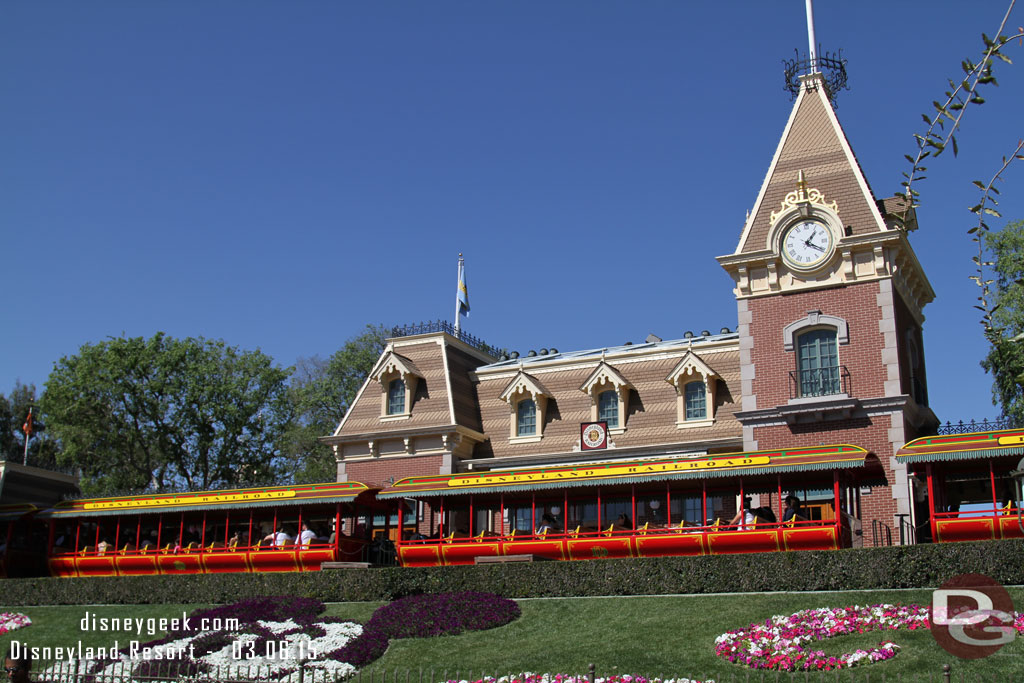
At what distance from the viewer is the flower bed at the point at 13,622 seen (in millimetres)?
31250

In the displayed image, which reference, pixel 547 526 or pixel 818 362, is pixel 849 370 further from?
pixel 547 526

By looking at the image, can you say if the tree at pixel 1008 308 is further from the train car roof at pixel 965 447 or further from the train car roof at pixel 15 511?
the train car roof at pixel 15 511

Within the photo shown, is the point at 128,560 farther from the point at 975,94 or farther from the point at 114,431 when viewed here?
the point at 975,94

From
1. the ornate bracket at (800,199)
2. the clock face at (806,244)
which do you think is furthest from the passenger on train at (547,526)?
the ornate bracket at (800,199)

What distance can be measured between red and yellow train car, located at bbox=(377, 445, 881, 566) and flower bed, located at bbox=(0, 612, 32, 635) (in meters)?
11.3

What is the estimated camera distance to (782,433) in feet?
109

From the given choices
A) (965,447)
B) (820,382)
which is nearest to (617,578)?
(965,447)

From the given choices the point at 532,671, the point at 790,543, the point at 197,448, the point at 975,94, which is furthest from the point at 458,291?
the point at 975,94

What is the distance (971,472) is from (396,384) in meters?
22.6

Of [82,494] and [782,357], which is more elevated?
[782,357]

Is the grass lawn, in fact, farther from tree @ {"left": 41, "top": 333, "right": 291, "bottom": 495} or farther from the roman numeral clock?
tree @ {"left": 41, "top": 333, "right": 291, "bottom": 495}

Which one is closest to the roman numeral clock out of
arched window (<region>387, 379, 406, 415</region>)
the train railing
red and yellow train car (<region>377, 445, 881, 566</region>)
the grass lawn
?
red and yellow train car (<region>377, 445, 881, 566</region>)

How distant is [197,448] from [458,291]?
54.9ft

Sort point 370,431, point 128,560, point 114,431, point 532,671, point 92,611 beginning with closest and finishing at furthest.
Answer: point 532,671 → point 92,611 → point 128,560 → point 370,431 → point 114,431
